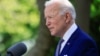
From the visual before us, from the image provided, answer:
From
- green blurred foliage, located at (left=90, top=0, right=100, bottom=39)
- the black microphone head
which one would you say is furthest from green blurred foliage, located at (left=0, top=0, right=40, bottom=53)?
the black microphone head

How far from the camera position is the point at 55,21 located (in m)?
4.51

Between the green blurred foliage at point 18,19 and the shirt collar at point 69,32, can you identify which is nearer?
the shirt collar at point 69,32

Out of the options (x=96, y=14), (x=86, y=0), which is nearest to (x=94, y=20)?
(x=96, y=14)

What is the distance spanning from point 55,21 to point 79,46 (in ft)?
1.07

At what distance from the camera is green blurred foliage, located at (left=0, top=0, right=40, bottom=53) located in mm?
11875

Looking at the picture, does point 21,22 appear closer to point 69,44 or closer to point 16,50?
point 69,44

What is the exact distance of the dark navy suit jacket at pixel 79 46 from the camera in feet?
14.4

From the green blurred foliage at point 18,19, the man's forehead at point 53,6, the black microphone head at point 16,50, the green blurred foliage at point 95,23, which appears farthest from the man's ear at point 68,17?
the green blurred foliage at point 18,19

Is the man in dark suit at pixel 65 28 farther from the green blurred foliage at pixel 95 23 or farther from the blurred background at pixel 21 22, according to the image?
the green blurred foliage at pixel 95 23

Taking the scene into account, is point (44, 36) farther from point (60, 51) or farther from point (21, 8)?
point (21, 8)

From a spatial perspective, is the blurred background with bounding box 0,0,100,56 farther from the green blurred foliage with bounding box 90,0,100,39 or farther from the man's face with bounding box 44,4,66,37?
the man's face with bounding box 44,4,66,37

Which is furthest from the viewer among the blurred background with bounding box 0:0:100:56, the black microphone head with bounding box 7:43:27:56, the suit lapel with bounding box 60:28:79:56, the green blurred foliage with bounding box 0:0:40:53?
the green blurred foliage with bounding box 0:0:40:53

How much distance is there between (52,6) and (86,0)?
319 centimetres

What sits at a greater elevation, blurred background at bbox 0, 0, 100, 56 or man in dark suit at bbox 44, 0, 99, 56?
man in dark suit at bbox 44, 0, 99, 56
